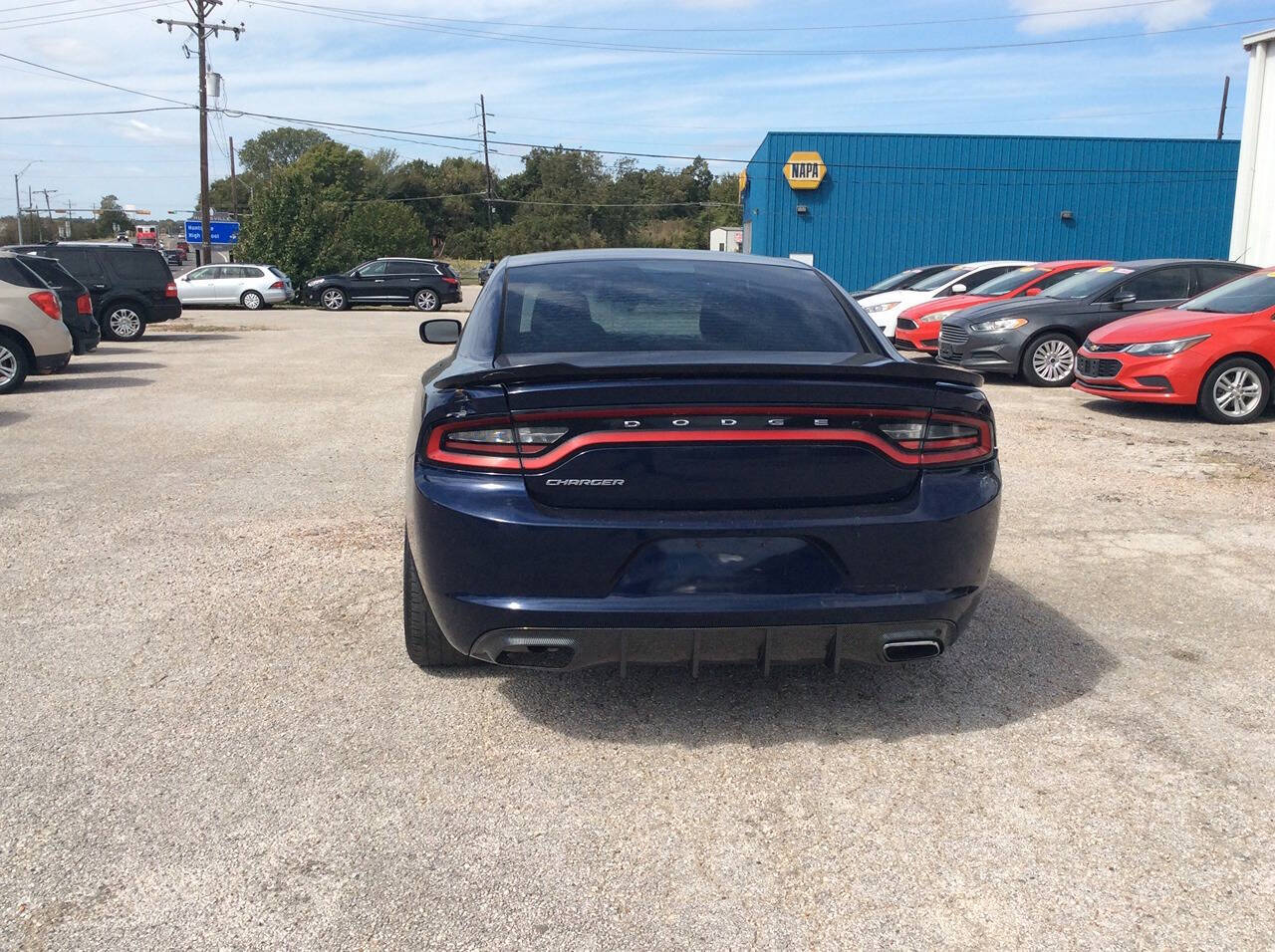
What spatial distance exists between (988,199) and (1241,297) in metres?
24.9

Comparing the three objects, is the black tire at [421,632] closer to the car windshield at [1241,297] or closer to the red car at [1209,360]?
the red car at [1209,360]

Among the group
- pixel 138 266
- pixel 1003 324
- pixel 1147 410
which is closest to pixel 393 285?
pixel 138 266

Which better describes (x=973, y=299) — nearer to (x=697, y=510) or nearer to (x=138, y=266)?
(x=697, y=510)

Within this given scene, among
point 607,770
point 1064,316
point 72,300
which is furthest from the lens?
point 72,300

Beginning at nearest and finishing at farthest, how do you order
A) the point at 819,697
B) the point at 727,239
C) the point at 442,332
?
the point at 819,697, the point at 442,332, the point at 727,239

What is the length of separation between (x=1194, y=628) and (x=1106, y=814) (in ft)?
6.38

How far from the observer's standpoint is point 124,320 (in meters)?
20.8

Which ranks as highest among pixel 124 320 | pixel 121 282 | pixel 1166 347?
pixel 121 282

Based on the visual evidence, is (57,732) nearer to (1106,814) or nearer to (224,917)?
(224,917)

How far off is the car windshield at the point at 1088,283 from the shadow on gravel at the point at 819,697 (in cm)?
1011

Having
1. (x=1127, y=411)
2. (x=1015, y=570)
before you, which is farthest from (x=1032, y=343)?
(x=1015, y=570)

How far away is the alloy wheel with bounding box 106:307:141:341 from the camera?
20781mm

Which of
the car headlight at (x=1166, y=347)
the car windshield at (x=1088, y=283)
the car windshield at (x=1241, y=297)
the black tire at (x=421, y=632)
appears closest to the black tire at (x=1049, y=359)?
the car windshield at (x=1088, y=283)

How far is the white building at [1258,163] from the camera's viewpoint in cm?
2033
